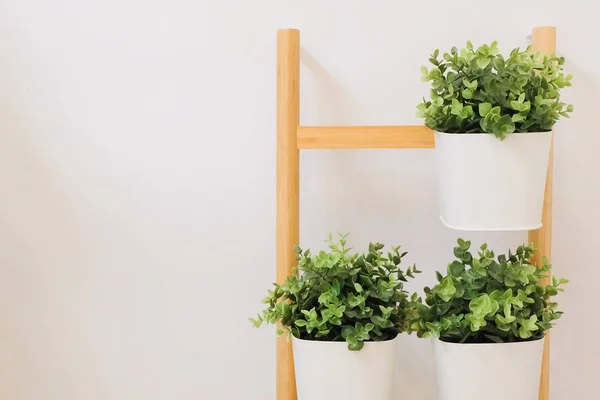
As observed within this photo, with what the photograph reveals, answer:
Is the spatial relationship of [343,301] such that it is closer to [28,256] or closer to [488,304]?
[488,304]

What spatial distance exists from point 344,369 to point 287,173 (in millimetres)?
318

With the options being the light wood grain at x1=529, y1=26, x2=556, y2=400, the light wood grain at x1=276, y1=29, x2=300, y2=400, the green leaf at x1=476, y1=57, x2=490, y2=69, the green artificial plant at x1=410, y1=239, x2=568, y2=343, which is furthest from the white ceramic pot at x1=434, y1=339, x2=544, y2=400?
the green leaf at x1=476, y1=57, x2=490, y2=69

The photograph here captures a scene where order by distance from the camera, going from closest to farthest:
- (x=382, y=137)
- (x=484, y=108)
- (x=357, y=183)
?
(x=484, y=108)
(x=382, y=137)
(x=357, y=183)

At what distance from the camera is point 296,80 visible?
4.16 feet

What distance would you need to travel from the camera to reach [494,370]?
114cm

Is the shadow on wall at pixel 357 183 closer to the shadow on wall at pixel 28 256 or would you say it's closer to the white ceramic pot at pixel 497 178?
the white ceramic pot at pixel 497 178

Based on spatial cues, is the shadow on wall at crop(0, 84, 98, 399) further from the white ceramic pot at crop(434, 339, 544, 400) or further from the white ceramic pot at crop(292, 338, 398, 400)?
the white ceramic pot at crop(434, 339, 544, 400)

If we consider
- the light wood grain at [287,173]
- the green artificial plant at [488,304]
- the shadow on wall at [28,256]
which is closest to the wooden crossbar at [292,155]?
the light wood grain at [287,173]

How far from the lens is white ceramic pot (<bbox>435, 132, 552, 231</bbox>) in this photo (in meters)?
1.12

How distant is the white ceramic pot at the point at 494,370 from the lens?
1.14 meters

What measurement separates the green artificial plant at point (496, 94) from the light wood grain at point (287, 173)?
0.73 ft

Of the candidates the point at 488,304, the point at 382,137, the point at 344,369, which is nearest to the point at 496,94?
Result: the point at 382,137

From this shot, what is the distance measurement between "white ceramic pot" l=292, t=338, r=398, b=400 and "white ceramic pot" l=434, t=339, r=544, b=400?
101mm

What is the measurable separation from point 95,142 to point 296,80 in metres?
0.38
